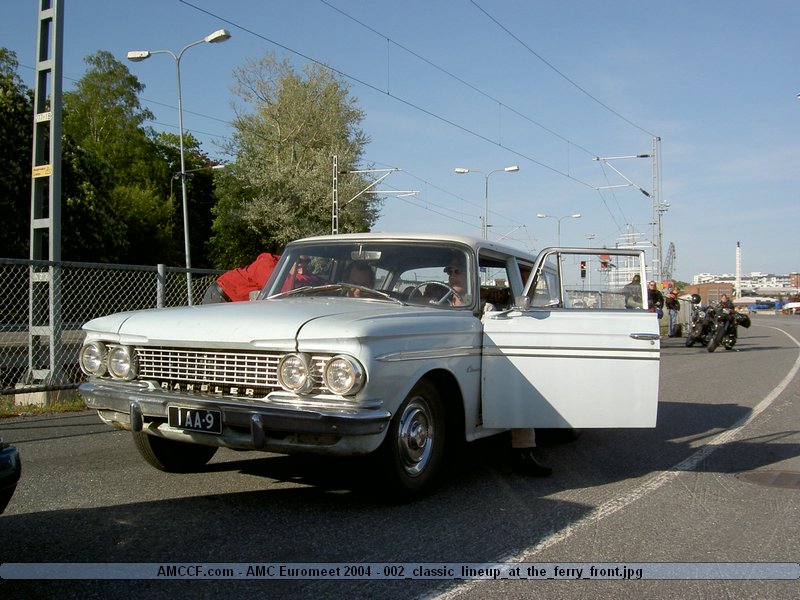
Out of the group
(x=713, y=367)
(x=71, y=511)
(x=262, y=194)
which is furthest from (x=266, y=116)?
(x=71, y=511)

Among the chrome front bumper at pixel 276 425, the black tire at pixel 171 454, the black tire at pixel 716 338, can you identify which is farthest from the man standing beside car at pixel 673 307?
the chrome front bumper at pixel 276 425

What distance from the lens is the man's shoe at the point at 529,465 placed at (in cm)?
554

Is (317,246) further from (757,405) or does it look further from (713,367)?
(713,367)

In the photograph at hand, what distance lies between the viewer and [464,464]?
5.98m

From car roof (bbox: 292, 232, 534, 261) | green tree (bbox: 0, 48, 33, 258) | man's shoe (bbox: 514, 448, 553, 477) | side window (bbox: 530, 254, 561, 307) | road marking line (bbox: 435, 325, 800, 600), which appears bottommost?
road marking line (bbox: 435, 325, 800, 600)

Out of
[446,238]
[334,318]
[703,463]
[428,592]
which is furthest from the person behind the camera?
[703,463]

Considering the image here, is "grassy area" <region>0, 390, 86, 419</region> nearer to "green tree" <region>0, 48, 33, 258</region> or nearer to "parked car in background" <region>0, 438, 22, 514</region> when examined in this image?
"parked car in background" <region>0, 438, 22, 514</region>

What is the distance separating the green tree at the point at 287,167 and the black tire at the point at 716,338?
88.8 ft

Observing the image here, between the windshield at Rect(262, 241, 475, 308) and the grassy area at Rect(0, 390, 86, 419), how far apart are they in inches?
146

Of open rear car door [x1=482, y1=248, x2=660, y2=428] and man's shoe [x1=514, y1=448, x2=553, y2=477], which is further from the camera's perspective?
man's shoe [x1=514, y1=448, x2=553, y2=477]

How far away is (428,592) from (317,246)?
3.40 m

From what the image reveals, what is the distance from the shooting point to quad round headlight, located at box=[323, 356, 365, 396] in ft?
13.4

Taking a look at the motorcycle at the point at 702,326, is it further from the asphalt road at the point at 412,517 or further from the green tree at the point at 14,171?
the green tree at the point at 14,171

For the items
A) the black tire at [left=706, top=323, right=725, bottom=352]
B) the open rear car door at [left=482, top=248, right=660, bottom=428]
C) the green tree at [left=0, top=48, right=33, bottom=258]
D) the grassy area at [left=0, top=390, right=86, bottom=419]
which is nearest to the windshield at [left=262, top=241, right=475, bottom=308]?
the open rear car door at [left=482, top=248, right=660, bottom=428]
